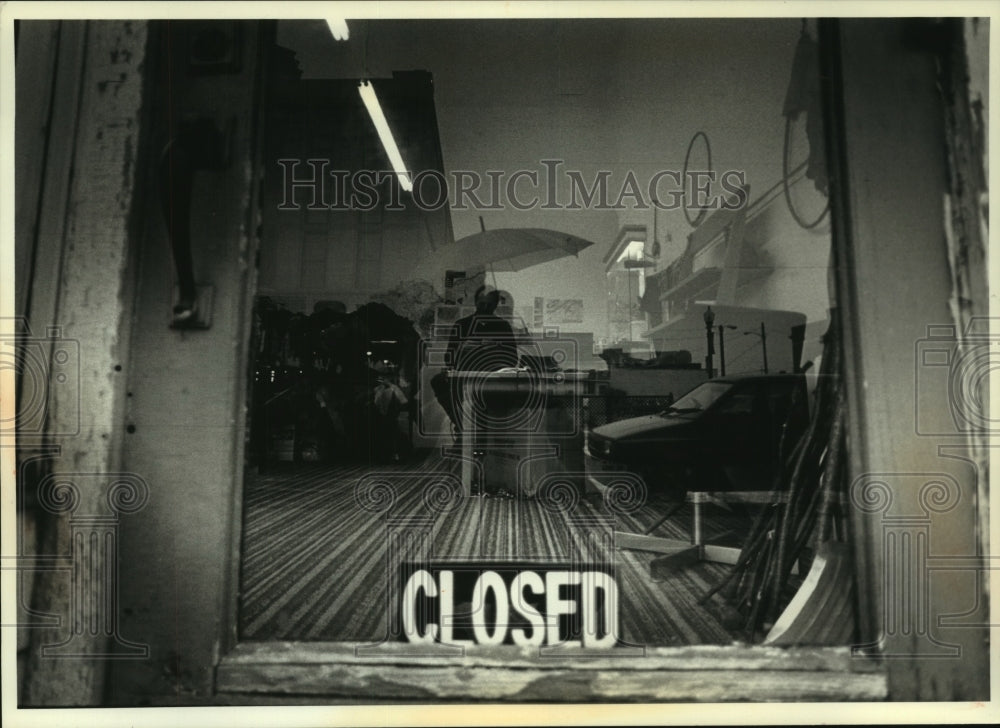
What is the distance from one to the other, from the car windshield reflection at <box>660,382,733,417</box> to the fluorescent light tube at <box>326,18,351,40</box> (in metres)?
1.73

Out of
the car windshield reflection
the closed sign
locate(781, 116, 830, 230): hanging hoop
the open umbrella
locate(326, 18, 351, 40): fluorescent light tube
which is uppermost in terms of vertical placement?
locate(326, 18, 351, 40): fluorescent light tube

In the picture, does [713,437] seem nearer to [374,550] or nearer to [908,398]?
[908,398]

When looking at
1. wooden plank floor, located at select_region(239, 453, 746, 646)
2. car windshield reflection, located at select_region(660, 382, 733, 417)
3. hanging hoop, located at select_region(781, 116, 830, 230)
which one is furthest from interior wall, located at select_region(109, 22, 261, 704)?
hanging hoop, located at select_region(781, 116, 830, 230)

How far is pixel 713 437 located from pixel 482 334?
1035mm

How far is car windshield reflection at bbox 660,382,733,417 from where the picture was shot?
2.00 metres

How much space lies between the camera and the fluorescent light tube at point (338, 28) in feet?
6.16

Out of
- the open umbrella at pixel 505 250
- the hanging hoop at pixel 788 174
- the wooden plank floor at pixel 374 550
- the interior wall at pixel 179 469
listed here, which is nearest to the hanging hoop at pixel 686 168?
the hanging hoop at pixel 788 174

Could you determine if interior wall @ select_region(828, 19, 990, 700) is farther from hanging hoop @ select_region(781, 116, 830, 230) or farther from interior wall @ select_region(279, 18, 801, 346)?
interior wall @ select_region(279, 18, 801, 346)

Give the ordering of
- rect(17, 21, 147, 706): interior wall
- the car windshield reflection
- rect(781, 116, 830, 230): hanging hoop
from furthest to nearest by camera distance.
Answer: the car windshield reflection
rect(781, 116, 830, 230): hanging hoop
rect(17, 21, 147, 706): interior wall

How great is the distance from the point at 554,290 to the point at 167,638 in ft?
5.64

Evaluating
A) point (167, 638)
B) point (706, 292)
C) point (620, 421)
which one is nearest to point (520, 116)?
point (706, 292)

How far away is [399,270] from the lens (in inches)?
→ 76.8

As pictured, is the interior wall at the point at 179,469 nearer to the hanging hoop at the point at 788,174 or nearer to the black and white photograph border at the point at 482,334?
the black and white photograph border at the point at 482,334

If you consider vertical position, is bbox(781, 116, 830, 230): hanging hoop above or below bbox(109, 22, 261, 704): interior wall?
above
